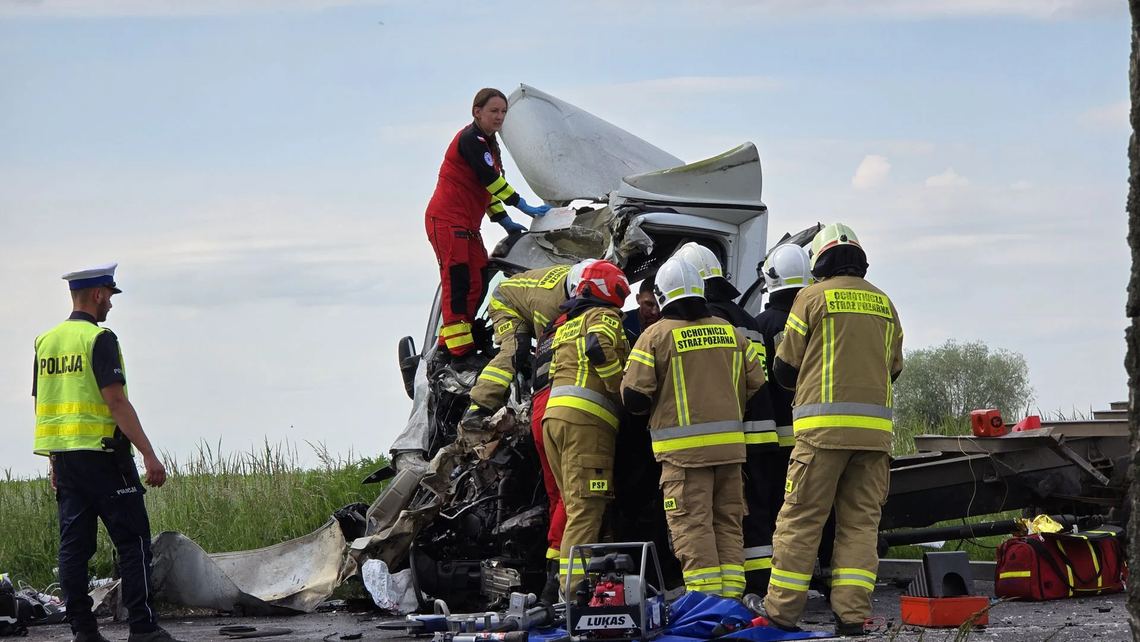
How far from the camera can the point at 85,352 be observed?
718cm

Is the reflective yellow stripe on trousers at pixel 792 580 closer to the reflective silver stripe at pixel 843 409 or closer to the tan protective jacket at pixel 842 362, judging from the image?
the tan protective jacket at pixel 842 362

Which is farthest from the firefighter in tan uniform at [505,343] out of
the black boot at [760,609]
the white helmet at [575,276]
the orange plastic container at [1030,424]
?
the orange plastic container at [1030,424]

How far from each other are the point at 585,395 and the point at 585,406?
2.8 inches

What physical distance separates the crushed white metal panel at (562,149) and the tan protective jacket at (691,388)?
2.74 m

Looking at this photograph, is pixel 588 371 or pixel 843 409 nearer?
pixel 843 409

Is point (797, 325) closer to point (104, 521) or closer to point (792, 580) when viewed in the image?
point (792, 580)

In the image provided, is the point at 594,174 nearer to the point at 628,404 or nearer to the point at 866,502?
the point at 628,404

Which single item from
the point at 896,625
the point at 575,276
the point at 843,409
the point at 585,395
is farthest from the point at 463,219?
the point at 896,625

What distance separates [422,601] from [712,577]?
7.84 feet

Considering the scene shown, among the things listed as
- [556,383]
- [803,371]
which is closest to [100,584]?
[556,383]

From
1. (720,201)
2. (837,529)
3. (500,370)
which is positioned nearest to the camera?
(837,529)

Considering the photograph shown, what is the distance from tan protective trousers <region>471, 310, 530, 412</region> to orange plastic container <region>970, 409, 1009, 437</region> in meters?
3.11

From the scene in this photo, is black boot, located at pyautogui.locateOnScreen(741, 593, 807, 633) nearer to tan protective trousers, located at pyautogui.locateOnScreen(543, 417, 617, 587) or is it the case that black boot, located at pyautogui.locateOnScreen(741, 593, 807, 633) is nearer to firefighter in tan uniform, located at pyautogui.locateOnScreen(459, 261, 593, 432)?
tan protective trousers, located at pyautogui.locateOnScreen(543, 417, 617, 587)

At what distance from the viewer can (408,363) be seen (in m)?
9.49
